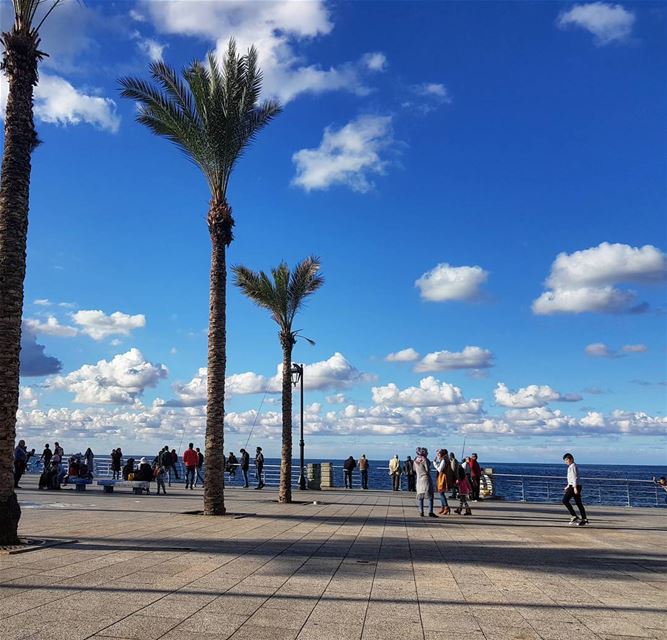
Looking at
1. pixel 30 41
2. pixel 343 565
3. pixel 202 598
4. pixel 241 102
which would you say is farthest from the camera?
pixel 241 102

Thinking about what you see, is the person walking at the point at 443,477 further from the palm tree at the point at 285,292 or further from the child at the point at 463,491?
the palm tree at the point at 285,292

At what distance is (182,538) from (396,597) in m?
5.49

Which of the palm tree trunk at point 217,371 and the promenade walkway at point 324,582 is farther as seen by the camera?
the palm tree trunk at point 217,371

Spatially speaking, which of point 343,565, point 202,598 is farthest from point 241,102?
point 202,598

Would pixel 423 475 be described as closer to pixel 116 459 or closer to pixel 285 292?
pixel 285 292

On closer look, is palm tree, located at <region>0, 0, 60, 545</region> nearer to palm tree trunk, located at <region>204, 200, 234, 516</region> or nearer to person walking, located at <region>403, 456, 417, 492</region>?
palm tree trunk, located at <region>204, 200, 234, 516</region>

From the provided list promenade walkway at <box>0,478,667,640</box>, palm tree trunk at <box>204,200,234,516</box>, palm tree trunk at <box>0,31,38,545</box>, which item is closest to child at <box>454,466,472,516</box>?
promenade walkway at <box>0,478,667,640</box>

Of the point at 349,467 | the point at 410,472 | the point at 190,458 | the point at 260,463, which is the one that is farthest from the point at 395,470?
the point at 190,458

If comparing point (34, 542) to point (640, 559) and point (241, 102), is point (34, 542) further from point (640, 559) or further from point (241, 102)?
point (241, 102)

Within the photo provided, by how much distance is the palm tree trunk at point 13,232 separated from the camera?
32.3ft

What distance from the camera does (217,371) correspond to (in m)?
16.4

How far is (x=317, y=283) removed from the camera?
2386cm

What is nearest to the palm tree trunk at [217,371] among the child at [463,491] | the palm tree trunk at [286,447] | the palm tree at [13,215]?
the palm tree trunk at [286,447]

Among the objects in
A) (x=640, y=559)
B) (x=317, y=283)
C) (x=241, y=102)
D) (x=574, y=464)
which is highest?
(x=241, y=102)
